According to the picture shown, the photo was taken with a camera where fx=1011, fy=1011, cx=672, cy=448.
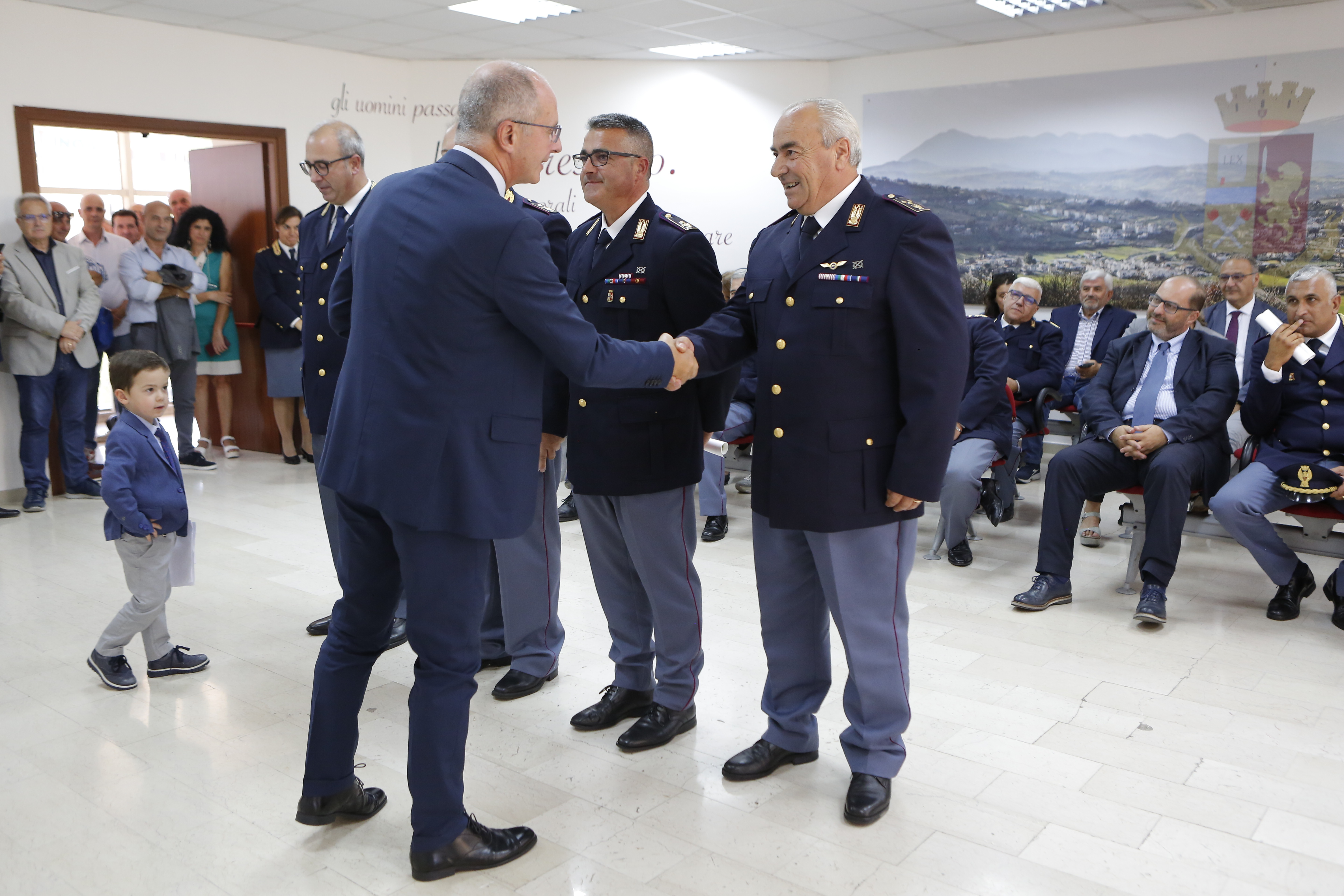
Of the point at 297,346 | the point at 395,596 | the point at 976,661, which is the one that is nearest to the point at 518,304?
the point at 395,596

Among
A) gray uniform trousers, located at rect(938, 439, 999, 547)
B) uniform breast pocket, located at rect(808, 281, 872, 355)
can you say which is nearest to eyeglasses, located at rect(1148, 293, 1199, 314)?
gray uniform trousers, located at rect(938, 439, 999, 547)

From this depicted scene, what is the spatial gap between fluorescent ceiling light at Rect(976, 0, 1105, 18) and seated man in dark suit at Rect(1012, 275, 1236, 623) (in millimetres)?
3061

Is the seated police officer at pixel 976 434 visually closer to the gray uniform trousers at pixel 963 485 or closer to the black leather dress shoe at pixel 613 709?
the gray uniform trousers at pixel 963 485

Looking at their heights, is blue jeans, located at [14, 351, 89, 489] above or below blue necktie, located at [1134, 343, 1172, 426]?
below

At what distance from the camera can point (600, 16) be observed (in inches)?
285

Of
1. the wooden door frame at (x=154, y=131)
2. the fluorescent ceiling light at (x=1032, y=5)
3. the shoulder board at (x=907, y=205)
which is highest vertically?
the fluorescent ceiling light at (x=1032, y=5)

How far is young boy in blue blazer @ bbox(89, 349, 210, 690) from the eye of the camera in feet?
10.9

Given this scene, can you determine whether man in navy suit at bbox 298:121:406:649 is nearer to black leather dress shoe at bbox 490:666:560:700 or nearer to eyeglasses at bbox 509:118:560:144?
black leather dress shoe at bbox 490:666:560:700

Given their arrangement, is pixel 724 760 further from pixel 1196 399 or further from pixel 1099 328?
pixel 1099 328

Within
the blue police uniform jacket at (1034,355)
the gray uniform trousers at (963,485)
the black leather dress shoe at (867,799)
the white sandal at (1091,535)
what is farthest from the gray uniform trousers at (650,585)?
the blue police uniform jacket at (1034,355)

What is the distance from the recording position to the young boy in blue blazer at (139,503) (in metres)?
3.32

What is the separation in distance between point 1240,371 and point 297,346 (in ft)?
21.9

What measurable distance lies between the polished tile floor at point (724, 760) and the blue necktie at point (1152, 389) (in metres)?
0.85

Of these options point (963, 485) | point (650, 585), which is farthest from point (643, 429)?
point (963, 485)
